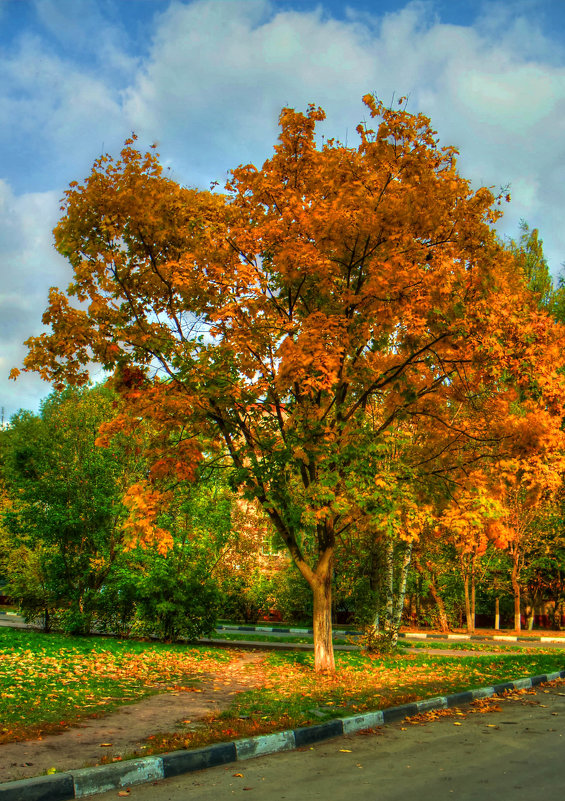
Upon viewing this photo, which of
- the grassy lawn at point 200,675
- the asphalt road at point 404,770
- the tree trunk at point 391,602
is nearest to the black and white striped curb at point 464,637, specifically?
the tree trunk at point 391,602

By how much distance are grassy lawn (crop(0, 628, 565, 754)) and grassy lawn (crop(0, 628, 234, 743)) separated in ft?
0.05

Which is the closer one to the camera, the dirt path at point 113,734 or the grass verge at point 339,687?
the dirt path at point 113,734

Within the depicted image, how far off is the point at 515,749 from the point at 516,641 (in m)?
19.7

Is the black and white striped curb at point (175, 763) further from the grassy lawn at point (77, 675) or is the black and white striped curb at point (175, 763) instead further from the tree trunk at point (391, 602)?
the tree trunk at point (391, 602)

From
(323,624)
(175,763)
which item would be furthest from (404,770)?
(323,624)

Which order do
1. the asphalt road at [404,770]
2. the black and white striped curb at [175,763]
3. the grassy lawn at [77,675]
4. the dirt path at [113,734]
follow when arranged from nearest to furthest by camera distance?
the black and white striped curb at [175,763], the asphalt road at [404,770], the dirt path at [113,734], the grassy lawn at [77,675]

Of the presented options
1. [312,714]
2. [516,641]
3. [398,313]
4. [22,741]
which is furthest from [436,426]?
[516,641]

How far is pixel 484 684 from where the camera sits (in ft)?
31.9

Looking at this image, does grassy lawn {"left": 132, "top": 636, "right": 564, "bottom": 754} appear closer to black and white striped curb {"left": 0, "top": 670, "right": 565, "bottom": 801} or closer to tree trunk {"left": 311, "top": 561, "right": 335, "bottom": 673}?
black and white striped curb {"left": 0, "top": 670, "right": 565, "bottom": 801}

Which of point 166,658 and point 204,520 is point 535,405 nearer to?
point 166,658

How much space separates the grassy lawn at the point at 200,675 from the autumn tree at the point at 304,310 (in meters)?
1.78

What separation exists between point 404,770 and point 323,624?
6.15 metres

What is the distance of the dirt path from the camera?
5035 mm

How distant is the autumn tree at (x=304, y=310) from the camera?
963 centimetres
